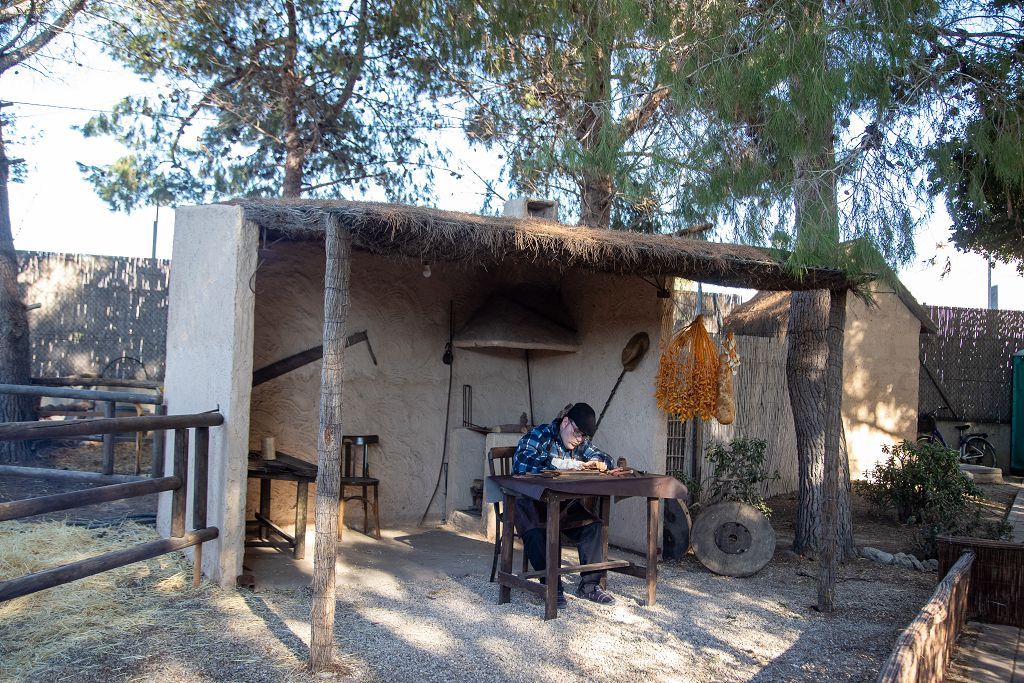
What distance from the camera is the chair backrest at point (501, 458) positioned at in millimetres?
6145

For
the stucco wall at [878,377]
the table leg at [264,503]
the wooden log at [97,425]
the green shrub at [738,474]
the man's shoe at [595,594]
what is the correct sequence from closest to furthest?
the wooden log at [97,425] → the man's shoe at [595,594] → the table leg at [264,503] → the green shrub at [738,474] → the stucco wall at [878,377]

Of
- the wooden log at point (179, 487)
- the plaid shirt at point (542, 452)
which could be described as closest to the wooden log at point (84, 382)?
the wooden log at point (179, 487)

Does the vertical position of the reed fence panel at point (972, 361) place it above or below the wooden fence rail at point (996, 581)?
above

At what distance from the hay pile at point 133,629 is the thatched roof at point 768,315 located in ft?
26.7

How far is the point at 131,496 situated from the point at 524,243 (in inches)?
110

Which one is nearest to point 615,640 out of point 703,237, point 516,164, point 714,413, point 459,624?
point 459,624

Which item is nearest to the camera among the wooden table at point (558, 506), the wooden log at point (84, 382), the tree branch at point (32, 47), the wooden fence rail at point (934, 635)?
the wooden fence rail at point (934, 635)

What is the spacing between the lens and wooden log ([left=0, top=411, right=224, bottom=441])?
4.02 meters

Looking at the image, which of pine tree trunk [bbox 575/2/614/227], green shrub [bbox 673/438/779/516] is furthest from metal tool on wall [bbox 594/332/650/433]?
green shrub [bbox 673/438/779/516]

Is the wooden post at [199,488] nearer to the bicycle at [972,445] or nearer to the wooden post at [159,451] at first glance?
the wooden post at [159,451]

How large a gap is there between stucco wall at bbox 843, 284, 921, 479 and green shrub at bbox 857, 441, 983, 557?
270 centimetres

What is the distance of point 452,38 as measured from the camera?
964 cm

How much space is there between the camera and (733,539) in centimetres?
656

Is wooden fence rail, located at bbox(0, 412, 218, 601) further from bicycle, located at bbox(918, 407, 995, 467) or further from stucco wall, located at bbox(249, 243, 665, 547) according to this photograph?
bicycle, located at bbox(918, 407, 995, 467)
